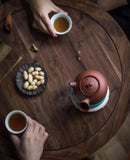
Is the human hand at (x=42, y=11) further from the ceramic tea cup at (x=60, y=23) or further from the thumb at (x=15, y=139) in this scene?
the thumb at (x=15, y=139)

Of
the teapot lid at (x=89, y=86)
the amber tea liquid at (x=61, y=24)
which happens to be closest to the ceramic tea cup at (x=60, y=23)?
the amber tea liquid at (x=61, y=24)

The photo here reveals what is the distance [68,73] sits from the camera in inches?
37.0

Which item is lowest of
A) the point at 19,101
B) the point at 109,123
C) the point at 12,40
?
the point at 109,123

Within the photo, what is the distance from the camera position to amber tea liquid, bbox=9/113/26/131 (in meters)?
0.85

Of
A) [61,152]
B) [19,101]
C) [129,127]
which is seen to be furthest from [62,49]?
[129,127]

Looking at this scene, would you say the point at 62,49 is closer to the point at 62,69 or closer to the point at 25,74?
the point at 62,69

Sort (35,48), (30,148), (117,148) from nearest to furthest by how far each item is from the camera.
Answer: (30,148) → (35,48) → (117,148)

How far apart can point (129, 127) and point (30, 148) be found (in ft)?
2.78

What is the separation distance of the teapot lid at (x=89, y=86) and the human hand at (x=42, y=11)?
35 centimetres

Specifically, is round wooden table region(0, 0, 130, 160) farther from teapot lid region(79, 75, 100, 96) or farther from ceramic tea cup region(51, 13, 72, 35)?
teapot lid region(79, 75, 100, 96)

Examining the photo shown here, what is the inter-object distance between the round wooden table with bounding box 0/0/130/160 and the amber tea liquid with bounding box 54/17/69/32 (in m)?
0.04

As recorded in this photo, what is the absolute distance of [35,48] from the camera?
0.96 m

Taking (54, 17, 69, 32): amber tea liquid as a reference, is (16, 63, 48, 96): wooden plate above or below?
→ below

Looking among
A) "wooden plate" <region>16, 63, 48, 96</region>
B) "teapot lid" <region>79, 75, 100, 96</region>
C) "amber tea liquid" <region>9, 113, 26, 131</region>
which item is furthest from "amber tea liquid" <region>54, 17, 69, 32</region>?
"amber tea liquid" <region>9, 113, 26, 131</region>
